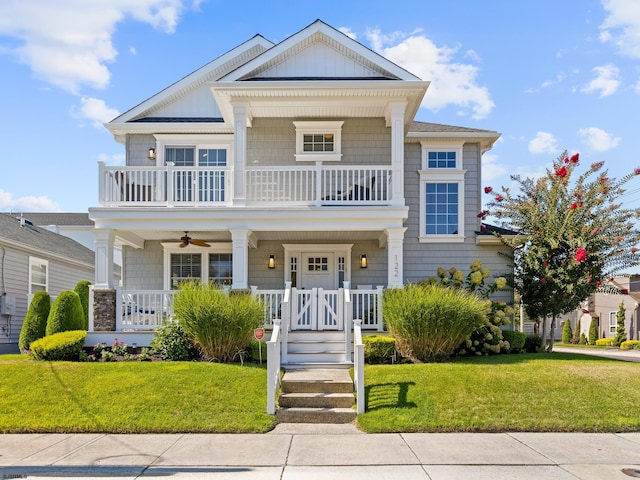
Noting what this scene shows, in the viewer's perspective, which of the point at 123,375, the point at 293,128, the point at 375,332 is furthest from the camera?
the point at 293,128

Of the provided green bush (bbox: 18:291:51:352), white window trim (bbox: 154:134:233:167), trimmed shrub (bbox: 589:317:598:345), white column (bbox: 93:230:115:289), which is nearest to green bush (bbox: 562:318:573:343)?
trimmed shrub (bbox: 589:317:598:345)

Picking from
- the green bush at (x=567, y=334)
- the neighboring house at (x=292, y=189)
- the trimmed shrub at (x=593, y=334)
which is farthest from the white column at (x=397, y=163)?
the green bush at (x=567, y=334)

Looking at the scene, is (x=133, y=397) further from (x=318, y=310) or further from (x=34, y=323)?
(x=34, y=323)

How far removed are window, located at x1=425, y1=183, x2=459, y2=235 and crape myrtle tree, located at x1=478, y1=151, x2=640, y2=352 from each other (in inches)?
58.6

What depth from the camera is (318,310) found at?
40.9ft

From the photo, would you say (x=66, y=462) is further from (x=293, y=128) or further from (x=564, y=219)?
(x=564, y=219)

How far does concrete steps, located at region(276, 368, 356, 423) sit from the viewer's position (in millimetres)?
8938

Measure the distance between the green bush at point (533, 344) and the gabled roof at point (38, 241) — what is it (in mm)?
15733

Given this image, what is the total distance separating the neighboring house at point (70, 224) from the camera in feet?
101

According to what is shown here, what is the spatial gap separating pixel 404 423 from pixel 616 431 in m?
3.13

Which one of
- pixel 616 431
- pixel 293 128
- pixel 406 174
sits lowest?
pixel 616 431

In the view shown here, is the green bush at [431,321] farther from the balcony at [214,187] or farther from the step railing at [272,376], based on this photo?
the balcony at [214,187]

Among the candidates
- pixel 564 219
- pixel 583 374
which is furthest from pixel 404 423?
pixel 564 219

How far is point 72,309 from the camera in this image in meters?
13.2
